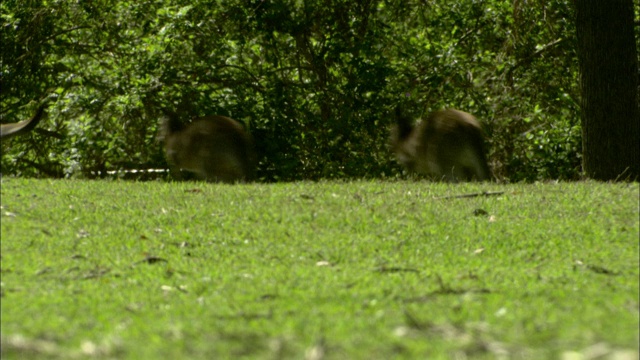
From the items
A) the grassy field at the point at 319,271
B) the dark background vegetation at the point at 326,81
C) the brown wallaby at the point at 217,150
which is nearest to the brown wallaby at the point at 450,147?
the grassy field at the point at 319,271

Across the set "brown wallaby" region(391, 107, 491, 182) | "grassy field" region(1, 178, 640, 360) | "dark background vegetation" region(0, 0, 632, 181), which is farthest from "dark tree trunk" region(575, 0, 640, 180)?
"dark background vegetation" region(0, 0, 632, 181)

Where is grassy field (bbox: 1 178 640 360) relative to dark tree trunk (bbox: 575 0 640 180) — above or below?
below

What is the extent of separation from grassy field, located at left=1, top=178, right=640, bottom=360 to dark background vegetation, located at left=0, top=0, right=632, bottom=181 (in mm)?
4108

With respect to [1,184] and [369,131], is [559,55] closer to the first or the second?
[369,131]

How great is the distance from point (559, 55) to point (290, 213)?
28.5 feet

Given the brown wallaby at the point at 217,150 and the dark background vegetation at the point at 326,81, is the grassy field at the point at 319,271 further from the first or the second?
the dark background vegetation at the point at 326,81

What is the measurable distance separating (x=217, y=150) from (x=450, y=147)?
119 inches

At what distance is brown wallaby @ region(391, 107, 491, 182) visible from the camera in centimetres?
1302

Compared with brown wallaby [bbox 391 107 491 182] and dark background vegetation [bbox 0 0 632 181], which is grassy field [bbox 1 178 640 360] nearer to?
brown wallaby [bbox 391 107 491 182]

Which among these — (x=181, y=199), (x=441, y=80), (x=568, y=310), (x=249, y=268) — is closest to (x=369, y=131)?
(x=441, y=80)

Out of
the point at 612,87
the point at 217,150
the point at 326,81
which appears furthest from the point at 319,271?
the point at 326,81

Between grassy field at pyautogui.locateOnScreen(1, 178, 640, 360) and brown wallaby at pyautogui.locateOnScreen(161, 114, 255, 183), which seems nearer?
grassy field at pyautogui.locateOnScreen(1, 178, 640, 360)

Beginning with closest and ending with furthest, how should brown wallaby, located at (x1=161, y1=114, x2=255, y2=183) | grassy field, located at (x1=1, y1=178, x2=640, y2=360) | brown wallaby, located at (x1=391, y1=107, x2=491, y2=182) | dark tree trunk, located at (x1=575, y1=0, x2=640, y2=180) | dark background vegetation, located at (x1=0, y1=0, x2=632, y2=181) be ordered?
grassy field, located at (x1=1, y1=178, x2=640, y2=360)
dark tree trunk, located at (x1=575, y1=0, x2=640, y2=180)
brown wallaby, located at (x1=391, y1=107, x2=491, y2=182)
brown wallaby, located at (x1=161, y1=114, x2=255, y2=183)
dark background vegetation, located at (x1=0, y1=0, x2=632, y2=181)

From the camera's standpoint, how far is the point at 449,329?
559cm
